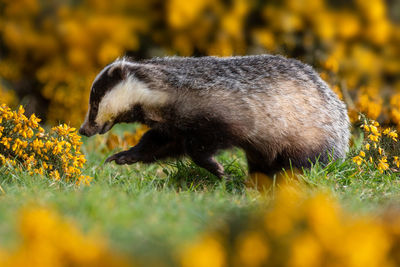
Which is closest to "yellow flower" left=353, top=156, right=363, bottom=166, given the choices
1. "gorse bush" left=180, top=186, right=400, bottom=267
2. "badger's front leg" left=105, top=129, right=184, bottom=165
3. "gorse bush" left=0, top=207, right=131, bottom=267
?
"badger's front leg" left=105, top=129, right=184, bottom=165

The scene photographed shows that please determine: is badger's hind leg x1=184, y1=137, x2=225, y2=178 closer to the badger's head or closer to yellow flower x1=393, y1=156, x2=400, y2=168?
the badger's head

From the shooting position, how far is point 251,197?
12.6ft

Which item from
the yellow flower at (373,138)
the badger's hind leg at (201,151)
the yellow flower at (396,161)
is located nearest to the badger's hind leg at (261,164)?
the badger's hind leg at (201,151)

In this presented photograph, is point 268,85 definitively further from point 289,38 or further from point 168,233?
point 289,38

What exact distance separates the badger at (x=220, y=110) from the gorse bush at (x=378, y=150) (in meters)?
0.21

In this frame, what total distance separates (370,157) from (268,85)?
3.10ft

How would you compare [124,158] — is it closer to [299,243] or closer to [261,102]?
[261,102]

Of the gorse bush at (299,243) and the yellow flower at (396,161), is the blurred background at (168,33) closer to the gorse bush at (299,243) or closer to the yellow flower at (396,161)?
the yellow flower at (396,161)

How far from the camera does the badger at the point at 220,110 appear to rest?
14.7 feet

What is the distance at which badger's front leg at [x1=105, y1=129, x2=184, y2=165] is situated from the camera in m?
4.77

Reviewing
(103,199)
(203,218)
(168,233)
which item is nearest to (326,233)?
(168,233)

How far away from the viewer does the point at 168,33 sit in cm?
855

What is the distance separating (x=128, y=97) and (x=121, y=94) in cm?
6

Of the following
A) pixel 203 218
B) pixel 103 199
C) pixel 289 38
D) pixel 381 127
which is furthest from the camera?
pixel 289 38
